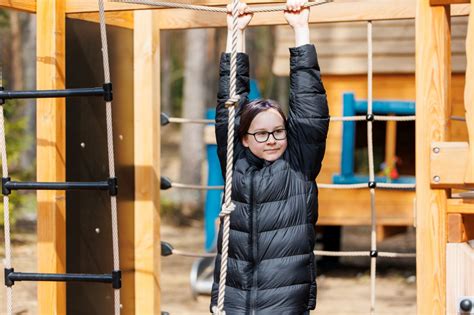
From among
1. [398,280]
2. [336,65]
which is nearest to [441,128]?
[336,65]

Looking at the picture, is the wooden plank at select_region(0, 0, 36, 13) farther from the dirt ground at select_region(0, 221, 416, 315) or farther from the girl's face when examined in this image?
the dirt ground at select_region(0, 221, 416, 315)

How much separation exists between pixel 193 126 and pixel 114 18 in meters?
9.62

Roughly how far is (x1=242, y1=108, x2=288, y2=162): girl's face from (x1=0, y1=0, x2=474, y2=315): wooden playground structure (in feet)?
1.60

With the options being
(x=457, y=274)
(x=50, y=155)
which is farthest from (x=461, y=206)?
(x=50, y=155)

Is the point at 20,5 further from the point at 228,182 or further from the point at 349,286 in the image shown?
the point at 349,286

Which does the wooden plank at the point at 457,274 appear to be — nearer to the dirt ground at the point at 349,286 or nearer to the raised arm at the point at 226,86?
the raised arm at the point at 226,86

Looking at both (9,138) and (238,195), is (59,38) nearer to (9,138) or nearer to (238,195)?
(238,195)

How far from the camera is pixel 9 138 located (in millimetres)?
10227

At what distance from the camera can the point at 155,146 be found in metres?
4.96

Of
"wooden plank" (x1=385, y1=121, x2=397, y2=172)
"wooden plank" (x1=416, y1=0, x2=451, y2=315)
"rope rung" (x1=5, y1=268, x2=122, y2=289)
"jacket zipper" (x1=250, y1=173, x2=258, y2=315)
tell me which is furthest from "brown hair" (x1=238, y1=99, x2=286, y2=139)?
"wooden plank" (x1=385, y1=121, x2=397, y2=172)

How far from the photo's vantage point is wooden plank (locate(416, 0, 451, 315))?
3285 millimetres

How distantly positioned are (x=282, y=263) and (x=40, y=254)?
142 cm

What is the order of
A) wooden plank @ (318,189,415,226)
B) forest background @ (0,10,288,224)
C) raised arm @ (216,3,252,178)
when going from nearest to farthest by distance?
1. raised arm @ (216,3,252,178)
2. wooden plank @ (318,189,415,226)
3. forest background @ (0,10,288,224)

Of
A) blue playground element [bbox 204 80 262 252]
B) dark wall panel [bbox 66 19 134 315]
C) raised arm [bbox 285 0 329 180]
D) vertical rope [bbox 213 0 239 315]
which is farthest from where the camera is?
blue playground element [bbox 204 80 262 252]
